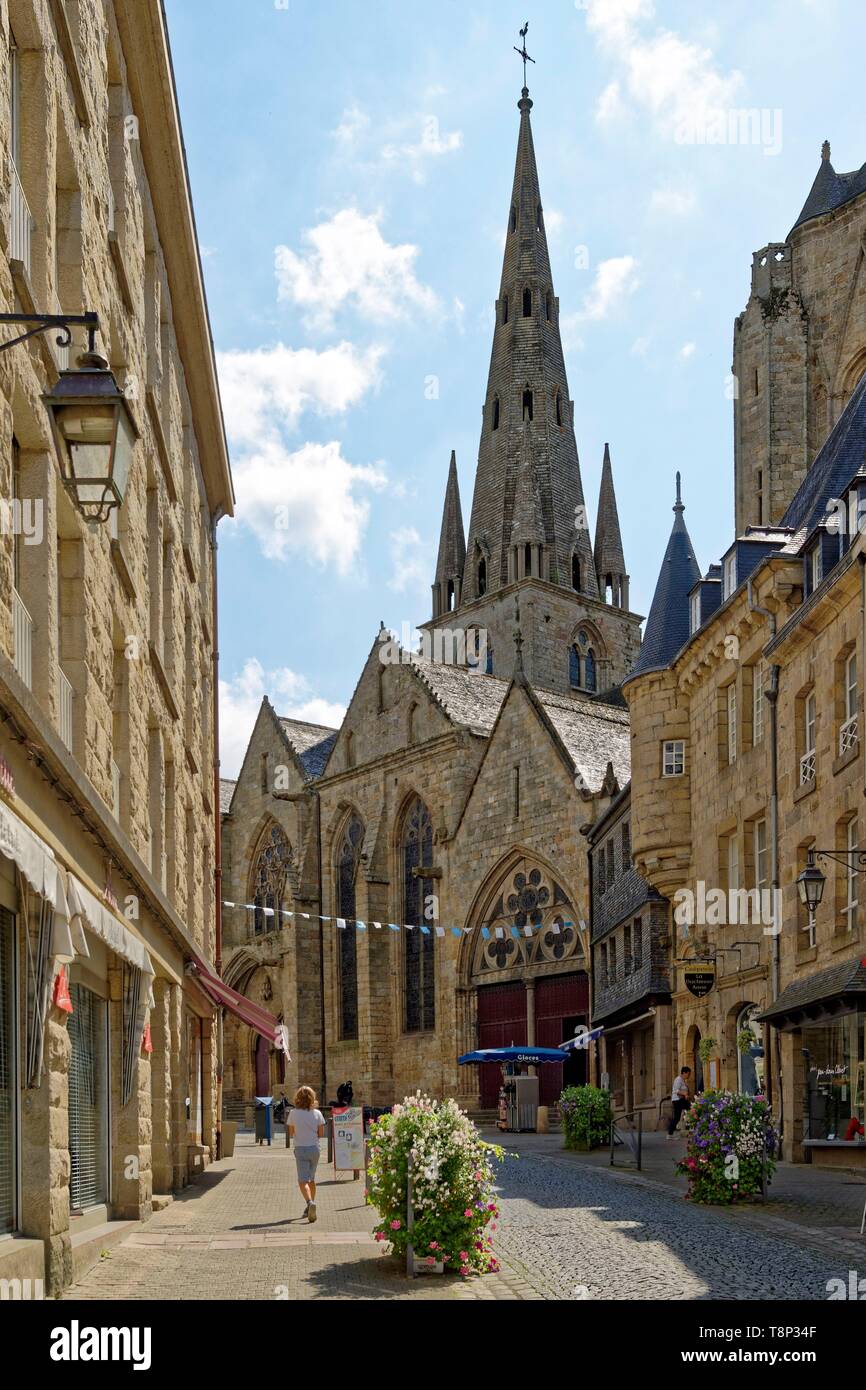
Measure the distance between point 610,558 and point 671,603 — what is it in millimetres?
43121

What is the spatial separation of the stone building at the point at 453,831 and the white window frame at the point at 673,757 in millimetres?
11281

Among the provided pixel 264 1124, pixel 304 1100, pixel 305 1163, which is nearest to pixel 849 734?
pixel 304 1100

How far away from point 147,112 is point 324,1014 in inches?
1489

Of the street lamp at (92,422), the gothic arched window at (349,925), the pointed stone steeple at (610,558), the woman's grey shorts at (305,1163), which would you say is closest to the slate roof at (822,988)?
the woman's grey shorts at (305,1163)

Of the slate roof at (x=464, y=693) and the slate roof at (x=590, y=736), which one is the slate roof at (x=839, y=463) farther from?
the slate roof at (x=464, y=693)

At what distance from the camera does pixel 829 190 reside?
4259cm

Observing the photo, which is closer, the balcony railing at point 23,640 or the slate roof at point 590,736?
the balcony railing at point 23,640

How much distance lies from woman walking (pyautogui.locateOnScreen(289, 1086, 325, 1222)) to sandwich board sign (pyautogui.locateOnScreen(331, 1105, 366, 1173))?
17.1 ft

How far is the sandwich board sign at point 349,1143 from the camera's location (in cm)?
2181

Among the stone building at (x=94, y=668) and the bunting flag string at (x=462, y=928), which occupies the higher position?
the stone building at (x=94, y=668)

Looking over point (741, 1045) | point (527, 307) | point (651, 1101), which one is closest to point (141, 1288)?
point (741, 1045)

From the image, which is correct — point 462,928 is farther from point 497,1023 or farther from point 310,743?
point 310,743

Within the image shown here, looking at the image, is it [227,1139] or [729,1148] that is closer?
[729,1148]

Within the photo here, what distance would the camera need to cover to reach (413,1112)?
37.7ft
